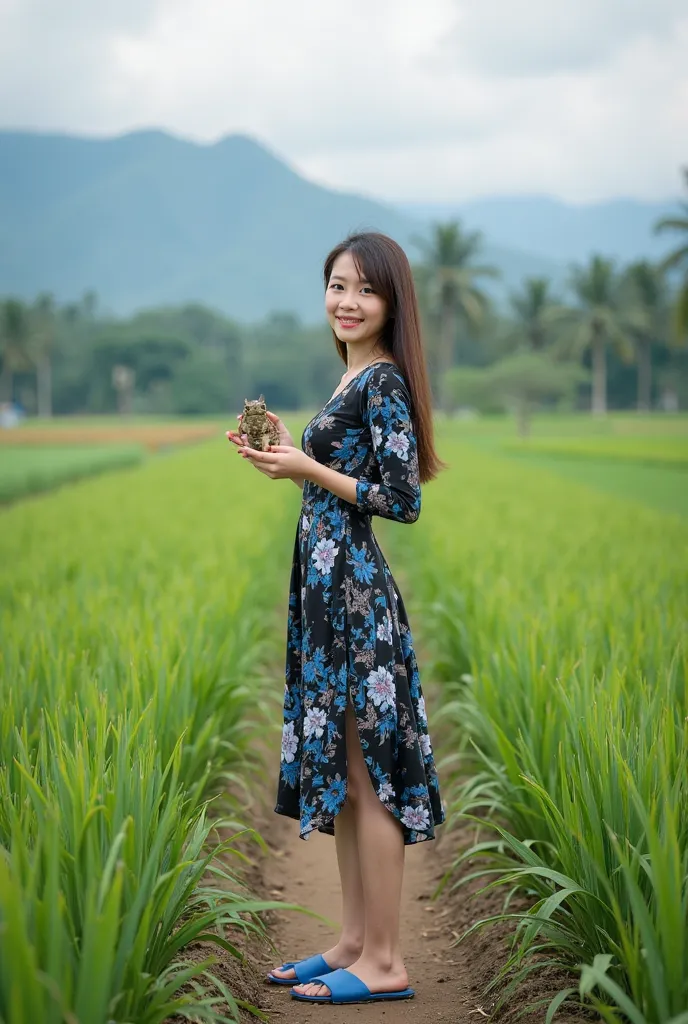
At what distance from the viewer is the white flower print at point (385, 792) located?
2402 millimetres

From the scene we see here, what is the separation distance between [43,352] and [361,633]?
235ft

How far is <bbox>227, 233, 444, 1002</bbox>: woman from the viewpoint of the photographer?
2395 millimetres

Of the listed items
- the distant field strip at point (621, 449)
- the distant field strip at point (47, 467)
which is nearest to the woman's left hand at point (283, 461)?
the distant field strip at point (47, 467)

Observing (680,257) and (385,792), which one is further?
(680,257)

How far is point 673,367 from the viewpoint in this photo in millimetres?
52656

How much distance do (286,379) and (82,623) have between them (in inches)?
2966

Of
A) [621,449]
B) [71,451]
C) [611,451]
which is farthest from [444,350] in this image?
[611,451]

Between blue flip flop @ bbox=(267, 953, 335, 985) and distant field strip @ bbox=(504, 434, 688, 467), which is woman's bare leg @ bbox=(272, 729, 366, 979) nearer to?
blue flip flop @ bbox=(267, 953, 335, 985)

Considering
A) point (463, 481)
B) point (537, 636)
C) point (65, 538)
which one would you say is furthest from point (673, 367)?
point (537, 636)

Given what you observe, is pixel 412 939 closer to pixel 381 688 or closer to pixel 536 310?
pixel 381 688

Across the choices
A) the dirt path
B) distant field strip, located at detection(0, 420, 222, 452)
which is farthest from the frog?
distant field strip, located at detection(0, 420, 222, 452)

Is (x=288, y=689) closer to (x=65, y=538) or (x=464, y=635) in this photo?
(x=464, y=635)

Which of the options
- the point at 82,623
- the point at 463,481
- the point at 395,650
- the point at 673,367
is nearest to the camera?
the point at 395,650

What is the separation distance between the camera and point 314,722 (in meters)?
2.44
